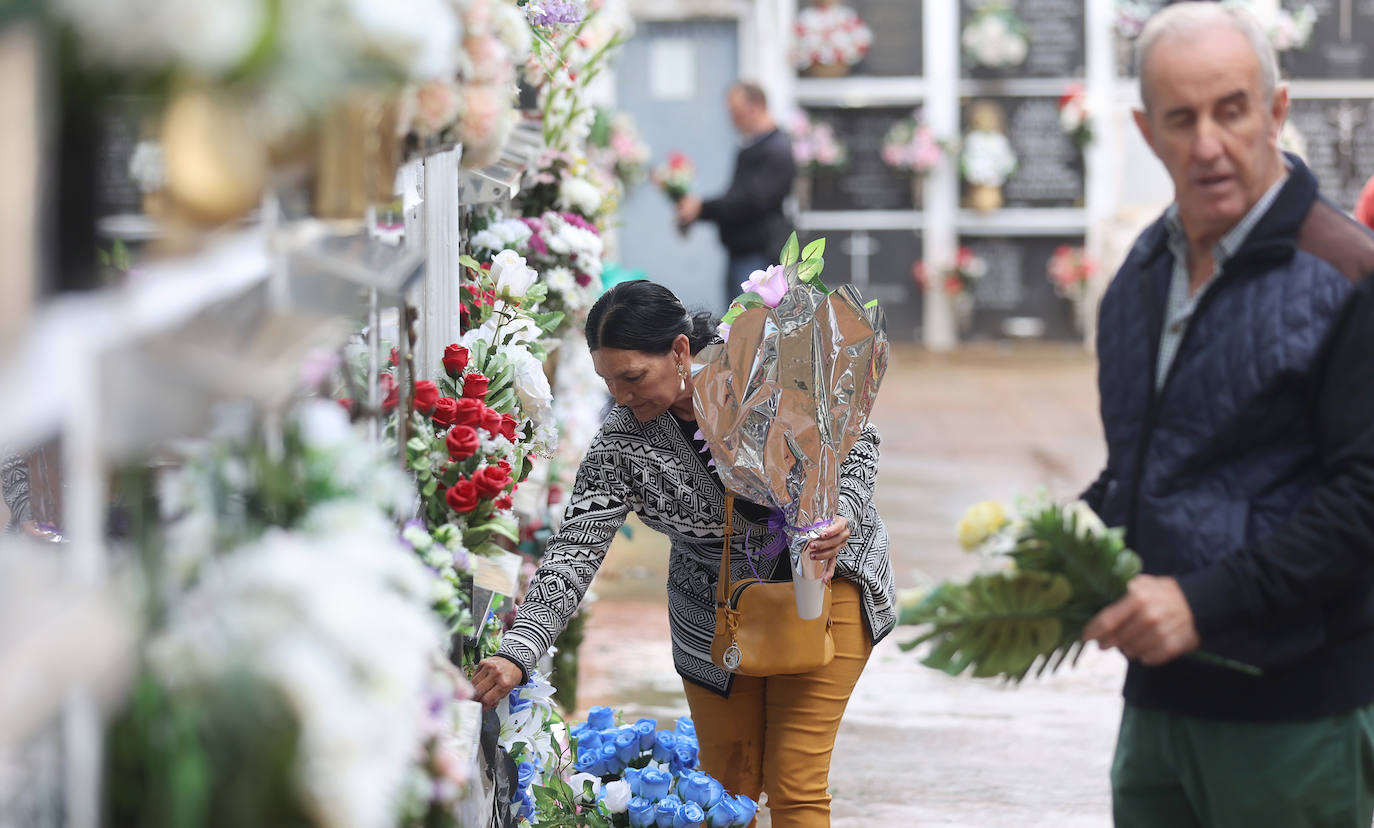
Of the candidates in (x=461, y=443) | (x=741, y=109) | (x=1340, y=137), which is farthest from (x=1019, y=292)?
(x=461, y=443)

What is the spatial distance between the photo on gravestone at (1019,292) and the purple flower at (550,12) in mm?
10328

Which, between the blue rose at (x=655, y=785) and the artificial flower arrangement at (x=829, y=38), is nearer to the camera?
the blue rose at (x=655, y=785)

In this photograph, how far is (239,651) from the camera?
3.43 feet

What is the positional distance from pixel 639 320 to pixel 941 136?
10820 mm

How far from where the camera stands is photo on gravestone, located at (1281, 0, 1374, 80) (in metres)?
12.9

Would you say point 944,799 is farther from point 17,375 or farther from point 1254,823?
point 17,375

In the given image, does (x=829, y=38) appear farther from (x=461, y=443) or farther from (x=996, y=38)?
(x=461, y=443)

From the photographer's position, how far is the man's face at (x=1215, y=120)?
1.71m

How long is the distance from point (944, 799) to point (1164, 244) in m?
2.44

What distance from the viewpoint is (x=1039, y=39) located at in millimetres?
13125

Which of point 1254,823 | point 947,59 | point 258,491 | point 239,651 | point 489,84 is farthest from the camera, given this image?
point 947,59

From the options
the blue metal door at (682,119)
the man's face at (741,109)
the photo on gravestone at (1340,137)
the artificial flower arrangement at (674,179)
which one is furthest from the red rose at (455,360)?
the photo on gravestone at (1340,137)

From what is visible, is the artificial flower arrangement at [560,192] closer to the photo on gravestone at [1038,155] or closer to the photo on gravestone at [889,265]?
the photo on gravestone at [889,265]

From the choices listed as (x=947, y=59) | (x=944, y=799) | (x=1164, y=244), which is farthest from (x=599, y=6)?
(x=947, y=59)
